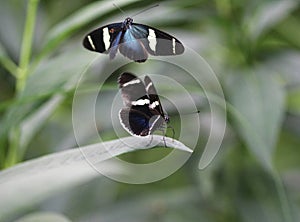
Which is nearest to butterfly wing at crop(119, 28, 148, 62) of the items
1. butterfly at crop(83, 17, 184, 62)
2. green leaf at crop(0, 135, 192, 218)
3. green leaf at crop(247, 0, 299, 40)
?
butterfly at crop(83, 17, 184, 62)

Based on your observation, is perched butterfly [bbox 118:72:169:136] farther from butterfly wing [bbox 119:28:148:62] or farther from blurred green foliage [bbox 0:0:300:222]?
blurred green foliage [bbox 0:0:300:222]

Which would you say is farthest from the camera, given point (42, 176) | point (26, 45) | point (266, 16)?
point (266, 16)

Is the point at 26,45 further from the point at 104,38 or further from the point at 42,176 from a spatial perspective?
the point at 104,38

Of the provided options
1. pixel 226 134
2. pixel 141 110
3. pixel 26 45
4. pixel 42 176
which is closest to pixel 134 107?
pixel 141 110

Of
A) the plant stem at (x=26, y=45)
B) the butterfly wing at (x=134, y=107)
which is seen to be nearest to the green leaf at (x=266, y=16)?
the plant stem at (x=26, y=45)

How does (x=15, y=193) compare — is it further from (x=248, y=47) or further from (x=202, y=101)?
(x=248, y=47)
